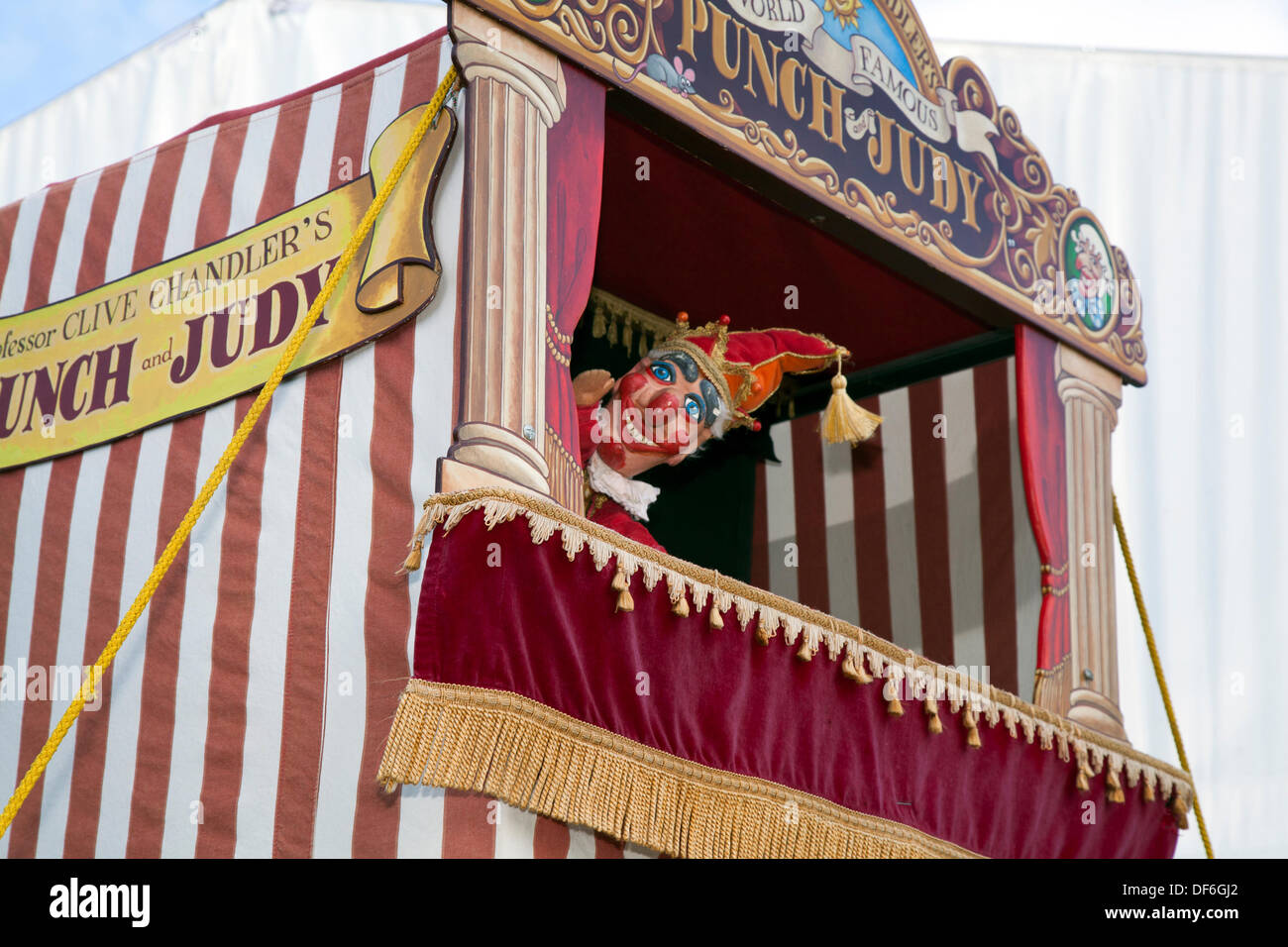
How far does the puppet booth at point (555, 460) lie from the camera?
3.06 meters

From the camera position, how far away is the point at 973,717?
12.6ft

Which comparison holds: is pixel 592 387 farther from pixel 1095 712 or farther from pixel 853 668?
pixel 1095 712

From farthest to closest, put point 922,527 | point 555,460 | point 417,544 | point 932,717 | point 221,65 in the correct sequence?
point 221,65 < point 922,527 < point 932,717 < point 555,460 < point 417,544

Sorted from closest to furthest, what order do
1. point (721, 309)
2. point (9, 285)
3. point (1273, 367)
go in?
point (9, 285), point (721, 309), point (1273, 367)

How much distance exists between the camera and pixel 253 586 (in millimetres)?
3383

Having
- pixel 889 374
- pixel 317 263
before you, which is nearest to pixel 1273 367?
pixel 889 374

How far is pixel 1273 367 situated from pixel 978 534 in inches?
135

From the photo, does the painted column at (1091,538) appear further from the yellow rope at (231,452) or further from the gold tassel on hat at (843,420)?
the yellow rope at (231,452)

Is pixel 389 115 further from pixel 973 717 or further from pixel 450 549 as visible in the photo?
pixel 973 717

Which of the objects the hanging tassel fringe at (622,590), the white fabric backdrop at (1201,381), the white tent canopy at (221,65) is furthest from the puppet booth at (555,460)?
the white tent canopy at (221,65)

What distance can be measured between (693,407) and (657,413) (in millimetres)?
110

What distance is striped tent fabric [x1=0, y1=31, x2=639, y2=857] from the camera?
3186 mm

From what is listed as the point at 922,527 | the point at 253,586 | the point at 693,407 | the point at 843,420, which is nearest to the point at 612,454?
the point at 693,407

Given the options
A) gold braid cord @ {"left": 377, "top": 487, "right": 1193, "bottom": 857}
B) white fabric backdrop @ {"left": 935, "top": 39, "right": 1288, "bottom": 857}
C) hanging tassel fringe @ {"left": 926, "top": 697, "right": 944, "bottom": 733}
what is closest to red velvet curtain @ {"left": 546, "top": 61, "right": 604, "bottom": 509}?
gold braid cord @ {"left": 377, "top": 487, "right": 1193, "bottom": 857}
